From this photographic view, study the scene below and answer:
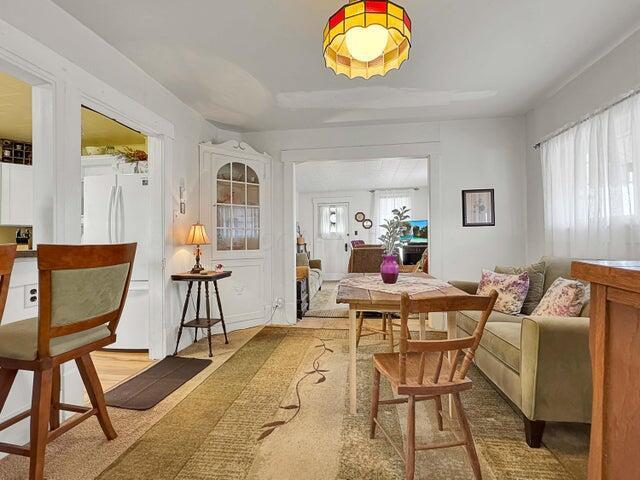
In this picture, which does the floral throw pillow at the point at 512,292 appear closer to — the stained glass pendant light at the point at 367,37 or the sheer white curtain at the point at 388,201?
the stained glass pendant light at the point at 367,37

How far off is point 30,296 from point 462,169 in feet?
13.7

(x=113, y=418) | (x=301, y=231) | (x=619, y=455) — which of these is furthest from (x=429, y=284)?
(x=301, y=231)

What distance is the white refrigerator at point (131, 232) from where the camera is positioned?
3.21 m

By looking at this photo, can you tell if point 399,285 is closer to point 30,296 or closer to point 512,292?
point 512,292

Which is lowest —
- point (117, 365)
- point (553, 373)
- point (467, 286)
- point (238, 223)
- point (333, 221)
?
point (117, 365)

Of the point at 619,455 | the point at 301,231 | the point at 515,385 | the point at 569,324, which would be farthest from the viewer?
the point at 301,231

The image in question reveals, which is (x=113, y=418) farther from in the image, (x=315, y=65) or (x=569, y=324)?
(x=315, y=65)

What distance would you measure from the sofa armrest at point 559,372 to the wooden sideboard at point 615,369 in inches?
41.3

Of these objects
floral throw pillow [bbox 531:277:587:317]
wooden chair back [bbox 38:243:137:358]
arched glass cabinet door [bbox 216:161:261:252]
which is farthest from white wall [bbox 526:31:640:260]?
wooden chair back [bbox 38:243:137:358]

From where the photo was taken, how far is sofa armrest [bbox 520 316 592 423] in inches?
67.1

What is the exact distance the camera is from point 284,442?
1.79 metres

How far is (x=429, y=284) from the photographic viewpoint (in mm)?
2439

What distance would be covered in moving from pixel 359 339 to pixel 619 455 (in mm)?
2833

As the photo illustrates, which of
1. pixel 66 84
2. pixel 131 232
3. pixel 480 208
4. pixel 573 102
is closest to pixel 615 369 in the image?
pixel 66 84
